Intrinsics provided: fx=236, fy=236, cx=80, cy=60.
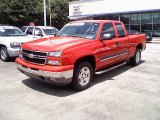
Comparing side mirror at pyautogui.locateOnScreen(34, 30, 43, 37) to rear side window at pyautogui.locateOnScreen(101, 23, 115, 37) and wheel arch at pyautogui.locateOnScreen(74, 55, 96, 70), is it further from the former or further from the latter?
wheel arch at pyautogui.locateOnScreen(74, 55, 96, 70)

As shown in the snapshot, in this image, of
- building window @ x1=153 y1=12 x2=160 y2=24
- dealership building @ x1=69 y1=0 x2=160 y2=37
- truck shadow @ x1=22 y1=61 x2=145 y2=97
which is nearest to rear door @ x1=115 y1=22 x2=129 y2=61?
truck shadow @ x1=22 y1=61 x2=145 y2=97

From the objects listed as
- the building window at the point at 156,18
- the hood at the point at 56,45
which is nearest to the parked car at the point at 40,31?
the hood at the point at 56,45

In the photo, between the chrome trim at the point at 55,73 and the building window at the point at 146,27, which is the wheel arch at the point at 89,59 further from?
the building window at the point at 146,27

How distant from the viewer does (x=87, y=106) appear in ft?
17.0

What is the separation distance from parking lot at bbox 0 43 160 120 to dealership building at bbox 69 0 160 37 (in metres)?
20.3

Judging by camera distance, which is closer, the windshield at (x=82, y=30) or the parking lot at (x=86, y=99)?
the parking lot at (x=86, y=99)

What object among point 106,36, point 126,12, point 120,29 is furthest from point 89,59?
point 126,12

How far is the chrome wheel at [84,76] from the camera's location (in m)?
6.20

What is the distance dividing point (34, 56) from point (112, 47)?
2581mm

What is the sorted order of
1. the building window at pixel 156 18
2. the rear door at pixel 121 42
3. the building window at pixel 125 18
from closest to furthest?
the rear door at pixel 121 42
the building window at pixel 156 18
the building window at pixel 125 18

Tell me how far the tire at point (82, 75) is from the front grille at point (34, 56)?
2.86ft

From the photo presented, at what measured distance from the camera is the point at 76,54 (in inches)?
232

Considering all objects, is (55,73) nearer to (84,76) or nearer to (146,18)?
(84,76)

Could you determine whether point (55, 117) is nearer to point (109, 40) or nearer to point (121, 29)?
point (109, 40)
